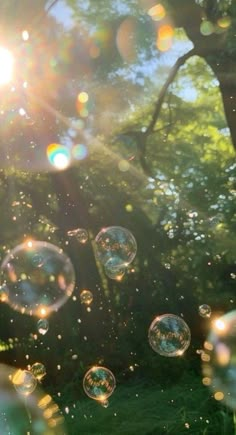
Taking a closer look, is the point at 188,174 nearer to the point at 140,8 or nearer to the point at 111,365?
the point at 140,8

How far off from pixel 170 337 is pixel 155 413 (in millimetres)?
1409

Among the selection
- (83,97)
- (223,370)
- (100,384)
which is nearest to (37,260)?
(100,384)

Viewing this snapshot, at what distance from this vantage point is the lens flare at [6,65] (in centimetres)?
1215

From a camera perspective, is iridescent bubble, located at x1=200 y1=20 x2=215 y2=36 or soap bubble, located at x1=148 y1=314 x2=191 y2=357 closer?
soap bubble, located at x1=148 y1=314 x2=191 y2=357

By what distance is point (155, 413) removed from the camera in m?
6.78

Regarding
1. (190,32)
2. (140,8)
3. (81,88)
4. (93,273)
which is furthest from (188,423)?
(81,88)

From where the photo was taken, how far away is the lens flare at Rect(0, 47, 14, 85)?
1215 cm

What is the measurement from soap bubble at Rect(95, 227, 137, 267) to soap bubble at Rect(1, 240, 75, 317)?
770 millimetres

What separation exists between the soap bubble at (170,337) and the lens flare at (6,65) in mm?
7936

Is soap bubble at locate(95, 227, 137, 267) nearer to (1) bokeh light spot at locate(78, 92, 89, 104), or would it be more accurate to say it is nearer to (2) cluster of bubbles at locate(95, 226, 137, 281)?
(2) cluster of bubbles at locate(95, 226, 137, 281)

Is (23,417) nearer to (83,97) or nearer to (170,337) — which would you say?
(170,337)

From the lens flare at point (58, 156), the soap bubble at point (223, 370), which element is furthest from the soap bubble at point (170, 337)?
the lens flare at point (58, 156)

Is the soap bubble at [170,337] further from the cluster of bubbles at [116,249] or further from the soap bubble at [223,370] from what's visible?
the cluster of bubbles at [116,249]

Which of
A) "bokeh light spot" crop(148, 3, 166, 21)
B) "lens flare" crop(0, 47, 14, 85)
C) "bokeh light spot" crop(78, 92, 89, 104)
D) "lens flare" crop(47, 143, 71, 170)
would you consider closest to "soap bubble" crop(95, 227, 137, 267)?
"bokeh light spot" crop(148, 3, 166, 21)
